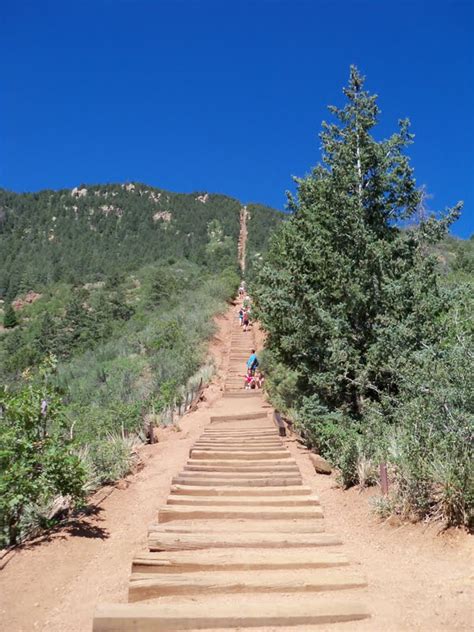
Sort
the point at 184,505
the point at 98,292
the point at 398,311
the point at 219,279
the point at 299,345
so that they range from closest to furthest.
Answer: the point at 184,505 < the point at 398,311 < the point at 299,345 < the point at 219,279 < the point at 98,292

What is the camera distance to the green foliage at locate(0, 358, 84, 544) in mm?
5230

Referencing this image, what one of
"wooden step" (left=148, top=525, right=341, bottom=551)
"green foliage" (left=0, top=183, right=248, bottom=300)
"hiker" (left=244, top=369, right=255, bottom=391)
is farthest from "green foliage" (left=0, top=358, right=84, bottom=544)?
"green foliage" (left=0, top=183, right=248, bottom=300)

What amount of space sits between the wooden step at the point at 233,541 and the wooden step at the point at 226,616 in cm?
111

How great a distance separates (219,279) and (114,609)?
33.3 meters

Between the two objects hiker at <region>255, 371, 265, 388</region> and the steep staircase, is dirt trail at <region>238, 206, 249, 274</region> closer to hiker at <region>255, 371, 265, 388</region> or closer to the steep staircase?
hiker at <region>255, 371, 265, 388</region>

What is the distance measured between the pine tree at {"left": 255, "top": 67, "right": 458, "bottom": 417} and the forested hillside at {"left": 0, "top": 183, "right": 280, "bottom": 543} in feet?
13.3

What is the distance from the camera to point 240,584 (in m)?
4.12

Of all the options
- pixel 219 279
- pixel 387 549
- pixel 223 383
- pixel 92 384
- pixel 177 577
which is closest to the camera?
pixel 177 577

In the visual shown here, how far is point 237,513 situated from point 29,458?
2.45 meters

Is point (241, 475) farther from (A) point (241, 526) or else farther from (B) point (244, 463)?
(A) point (241, 526)

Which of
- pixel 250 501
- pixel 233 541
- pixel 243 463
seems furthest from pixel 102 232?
pixel 233 541

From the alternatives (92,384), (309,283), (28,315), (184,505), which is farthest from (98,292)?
(184,505)

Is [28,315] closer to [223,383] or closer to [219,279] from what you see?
[219,279]

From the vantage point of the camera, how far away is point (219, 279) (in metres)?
36.7
